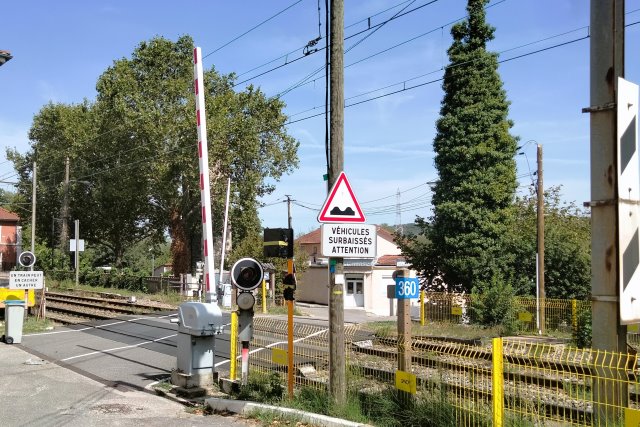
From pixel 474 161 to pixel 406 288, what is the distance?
23.0 m

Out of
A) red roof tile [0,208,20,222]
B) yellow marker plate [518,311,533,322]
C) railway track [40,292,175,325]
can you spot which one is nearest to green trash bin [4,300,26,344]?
railway track [40,292,175,325]

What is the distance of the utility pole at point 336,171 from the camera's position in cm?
809

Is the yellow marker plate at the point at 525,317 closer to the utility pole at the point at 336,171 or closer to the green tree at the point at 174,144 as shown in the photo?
the utility pole at the point at 336,171

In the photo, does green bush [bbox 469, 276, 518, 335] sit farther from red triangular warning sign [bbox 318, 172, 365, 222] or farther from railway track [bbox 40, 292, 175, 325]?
red triangular warning sign [bbox 318, 172, 365, 222]

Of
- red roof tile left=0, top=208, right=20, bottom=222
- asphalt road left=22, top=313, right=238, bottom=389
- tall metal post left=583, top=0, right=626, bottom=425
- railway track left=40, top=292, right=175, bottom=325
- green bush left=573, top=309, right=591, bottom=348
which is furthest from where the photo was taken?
red roof tile left=0, top=208, right=20, bottom=222

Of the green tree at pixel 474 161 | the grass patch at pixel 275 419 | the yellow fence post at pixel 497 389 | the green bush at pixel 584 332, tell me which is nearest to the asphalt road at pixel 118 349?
the grass patch at pixel 275 419

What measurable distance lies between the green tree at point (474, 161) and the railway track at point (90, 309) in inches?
542

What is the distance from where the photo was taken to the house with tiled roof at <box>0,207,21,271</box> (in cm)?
7838

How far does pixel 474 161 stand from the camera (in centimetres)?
2962

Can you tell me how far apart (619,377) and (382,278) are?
4886 cm

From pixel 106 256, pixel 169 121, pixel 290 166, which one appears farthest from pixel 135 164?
pixel 106 256

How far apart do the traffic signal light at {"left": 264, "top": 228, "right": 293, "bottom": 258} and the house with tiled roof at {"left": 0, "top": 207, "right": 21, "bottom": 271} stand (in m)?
77.2

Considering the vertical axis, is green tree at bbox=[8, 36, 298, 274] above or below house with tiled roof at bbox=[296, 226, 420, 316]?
above

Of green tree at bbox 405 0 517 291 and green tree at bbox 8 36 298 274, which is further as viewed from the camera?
green tree at bbox 8 36 298 274
